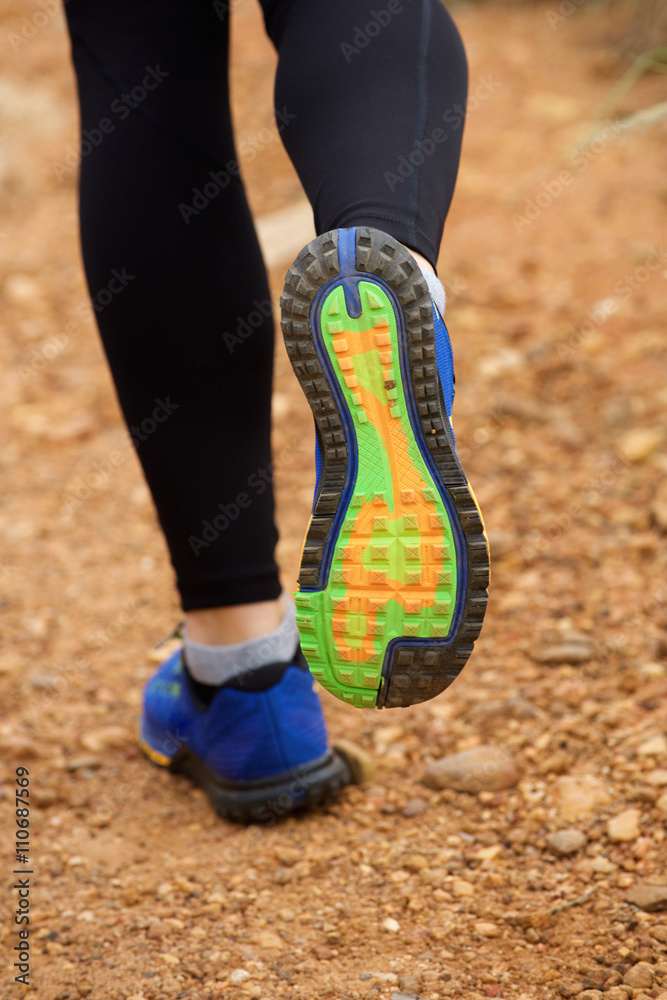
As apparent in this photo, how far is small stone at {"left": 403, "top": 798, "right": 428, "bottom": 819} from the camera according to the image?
1.23m

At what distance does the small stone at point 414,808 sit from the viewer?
4.04 feet

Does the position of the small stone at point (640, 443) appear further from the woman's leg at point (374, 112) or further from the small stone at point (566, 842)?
the woman's leg at point (374, 112)

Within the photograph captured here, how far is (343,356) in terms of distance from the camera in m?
0.79

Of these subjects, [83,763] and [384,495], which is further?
[83,763]

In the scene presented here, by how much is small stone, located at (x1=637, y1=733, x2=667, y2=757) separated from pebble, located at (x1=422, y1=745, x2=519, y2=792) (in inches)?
6.5

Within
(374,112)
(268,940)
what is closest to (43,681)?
(268,940)

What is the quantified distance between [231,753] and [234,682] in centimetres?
10

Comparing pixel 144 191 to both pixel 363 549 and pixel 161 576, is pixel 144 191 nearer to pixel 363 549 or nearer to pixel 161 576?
pixel 363 549

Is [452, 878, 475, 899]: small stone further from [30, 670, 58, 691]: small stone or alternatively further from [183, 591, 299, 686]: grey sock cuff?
[30, 670, 58, 691]: small stone

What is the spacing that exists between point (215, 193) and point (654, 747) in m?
0.88

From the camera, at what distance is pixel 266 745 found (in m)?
1.21

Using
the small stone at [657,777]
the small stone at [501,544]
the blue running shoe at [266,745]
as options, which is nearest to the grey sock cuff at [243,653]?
the blue running shoe at [266,745]

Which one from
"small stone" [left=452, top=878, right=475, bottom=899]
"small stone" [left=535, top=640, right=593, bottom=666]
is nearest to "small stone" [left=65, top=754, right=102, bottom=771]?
"small stone" [left=452, top=878, right=475, bottom=899]

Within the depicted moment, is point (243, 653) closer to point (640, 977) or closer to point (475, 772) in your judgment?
point (475, 772)
